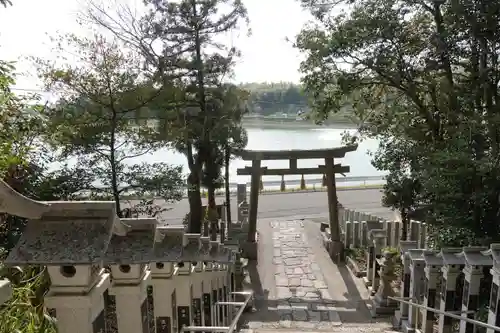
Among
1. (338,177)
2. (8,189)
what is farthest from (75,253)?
(338,177)

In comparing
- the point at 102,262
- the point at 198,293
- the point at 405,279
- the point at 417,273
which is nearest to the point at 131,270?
the point at 102,262

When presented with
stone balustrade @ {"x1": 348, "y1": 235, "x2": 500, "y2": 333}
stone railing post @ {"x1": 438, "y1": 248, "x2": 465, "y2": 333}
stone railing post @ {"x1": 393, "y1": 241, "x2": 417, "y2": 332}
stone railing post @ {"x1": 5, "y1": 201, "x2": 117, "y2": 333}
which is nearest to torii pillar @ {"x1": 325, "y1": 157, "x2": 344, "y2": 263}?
stone balustrade @ {"x1": 348, "y1": 235, "x2": 500, "y2": 333}

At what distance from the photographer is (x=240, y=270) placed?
7.57 m

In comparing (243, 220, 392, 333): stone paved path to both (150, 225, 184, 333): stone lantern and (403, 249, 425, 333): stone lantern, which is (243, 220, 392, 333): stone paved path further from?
(150, 225, 184, 333): stone lantern

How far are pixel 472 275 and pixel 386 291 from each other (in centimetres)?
345

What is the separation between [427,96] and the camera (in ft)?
28.6

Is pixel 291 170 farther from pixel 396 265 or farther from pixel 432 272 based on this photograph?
pixel 432 272

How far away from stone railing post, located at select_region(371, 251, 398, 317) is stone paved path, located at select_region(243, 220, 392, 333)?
0.88ft

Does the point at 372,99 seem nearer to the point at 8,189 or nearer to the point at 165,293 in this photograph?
the point at 165,293

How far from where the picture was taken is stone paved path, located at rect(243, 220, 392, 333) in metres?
6.68

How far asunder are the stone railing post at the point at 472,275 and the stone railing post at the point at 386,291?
10.2 ft

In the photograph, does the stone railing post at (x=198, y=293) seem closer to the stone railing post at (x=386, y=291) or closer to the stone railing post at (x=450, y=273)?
the stone railing post at (x=450, y=273)

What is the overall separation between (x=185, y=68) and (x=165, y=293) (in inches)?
302

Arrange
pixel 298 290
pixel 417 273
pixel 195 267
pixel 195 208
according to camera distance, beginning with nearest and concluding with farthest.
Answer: pixel 195 267 → pixel 417 273 → pixel 298 290 → pixel 195 208
